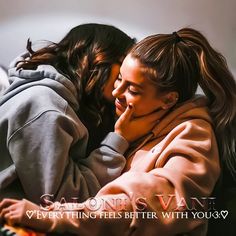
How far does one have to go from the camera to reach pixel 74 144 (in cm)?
96

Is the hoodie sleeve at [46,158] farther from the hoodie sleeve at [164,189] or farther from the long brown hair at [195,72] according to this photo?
the long brown hair at [195,72]

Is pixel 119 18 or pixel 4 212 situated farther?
pixel 119 18

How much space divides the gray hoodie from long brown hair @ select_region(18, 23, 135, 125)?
0.06 m

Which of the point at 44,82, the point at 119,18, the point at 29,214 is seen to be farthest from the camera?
the point at 119,18

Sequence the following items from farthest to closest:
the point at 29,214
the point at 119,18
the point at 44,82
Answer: the point at 119,18, the point at 44,82, the point at 29,214

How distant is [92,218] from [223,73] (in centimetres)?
45

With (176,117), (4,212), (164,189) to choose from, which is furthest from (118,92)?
(4,212)

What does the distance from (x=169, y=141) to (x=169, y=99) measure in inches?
3.9

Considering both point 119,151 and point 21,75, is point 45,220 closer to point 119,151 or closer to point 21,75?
point 119,151

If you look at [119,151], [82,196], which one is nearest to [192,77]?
[119,151]

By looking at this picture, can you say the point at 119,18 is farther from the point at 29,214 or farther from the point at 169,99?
the point at 29,214

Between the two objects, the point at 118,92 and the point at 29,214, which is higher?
the point at 118,92

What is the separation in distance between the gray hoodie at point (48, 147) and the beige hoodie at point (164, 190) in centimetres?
5

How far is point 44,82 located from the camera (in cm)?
95
